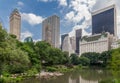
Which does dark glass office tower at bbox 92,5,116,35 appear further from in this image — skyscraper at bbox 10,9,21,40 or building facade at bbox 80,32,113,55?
skyscraper at bbox 10,9,21,40

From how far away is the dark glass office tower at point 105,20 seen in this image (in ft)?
585

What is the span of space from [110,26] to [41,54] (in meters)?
125

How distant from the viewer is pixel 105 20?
186625 mm

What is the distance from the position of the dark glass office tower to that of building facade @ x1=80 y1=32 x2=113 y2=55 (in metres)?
25.6

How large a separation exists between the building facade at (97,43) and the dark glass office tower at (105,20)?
25.6 m

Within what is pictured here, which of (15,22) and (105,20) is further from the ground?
(105,20)

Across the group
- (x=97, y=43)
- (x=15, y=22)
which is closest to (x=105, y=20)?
(x=97, y=43)

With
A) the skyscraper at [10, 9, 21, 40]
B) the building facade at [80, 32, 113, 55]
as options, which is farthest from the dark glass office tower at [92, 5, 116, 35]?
the skyscraper at [10, 9, 21, 40]

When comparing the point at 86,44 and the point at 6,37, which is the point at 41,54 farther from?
the point at 86,44

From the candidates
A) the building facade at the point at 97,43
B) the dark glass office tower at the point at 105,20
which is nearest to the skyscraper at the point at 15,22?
the building facade at the point at 97,43

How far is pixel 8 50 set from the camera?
68.0ft

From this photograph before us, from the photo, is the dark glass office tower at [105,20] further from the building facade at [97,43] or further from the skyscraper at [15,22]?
the skyscraper at [15,22]

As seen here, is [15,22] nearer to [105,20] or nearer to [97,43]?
[97,43]

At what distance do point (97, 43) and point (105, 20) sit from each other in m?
38.4
